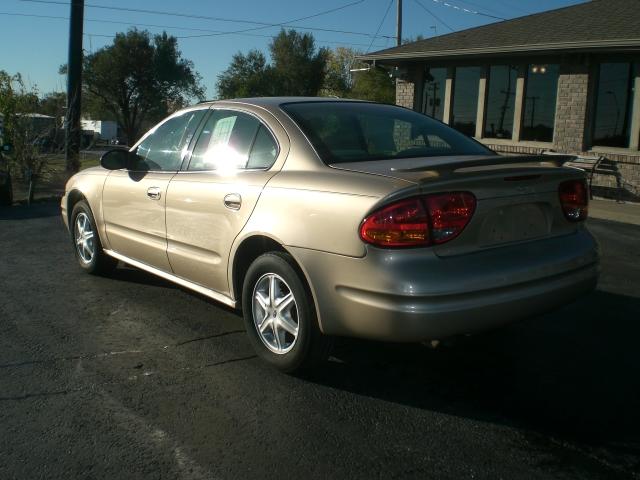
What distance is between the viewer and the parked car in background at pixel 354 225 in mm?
3191

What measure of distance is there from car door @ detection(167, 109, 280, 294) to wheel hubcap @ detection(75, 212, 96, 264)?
165 centimetres

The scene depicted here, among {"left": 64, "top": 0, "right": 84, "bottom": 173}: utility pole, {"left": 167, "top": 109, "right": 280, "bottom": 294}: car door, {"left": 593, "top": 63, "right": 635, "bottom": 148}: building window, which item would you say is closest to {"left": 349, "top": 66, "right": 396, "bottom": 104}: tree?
{"left": 593, "top": 63, "right": 635, "bottom": 148}: building window

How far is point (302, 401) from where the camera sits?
138 inches

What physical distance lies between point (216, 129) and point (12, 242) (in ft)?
15.0

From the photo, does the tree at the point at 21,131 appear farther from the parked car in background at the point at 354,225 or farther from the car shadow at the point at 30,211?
the parked car in background at the point at 354,225

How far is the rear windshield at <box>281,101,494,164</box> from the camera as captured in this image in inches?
156

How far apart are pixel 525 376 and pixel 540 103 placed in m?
12.5

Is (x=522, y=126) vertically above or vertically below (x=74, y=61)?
below

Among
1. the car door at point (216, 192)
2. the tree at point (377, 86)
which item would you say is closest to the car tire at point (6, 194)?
the car door at point (216, 192)

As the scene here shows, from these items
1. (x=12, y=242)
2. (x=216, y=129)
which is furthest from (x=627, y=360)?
(x=12, y=242)

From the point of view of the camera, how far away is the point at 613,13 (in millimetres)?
15148

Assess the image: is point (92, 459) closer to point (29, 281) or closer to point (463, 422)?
point (463, 422)

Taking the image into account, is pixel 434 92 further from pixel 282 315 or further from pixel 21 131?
pixel 282 315

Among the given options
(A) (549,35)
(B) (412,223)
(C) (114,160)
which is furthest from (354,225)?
(A) (549,35)
